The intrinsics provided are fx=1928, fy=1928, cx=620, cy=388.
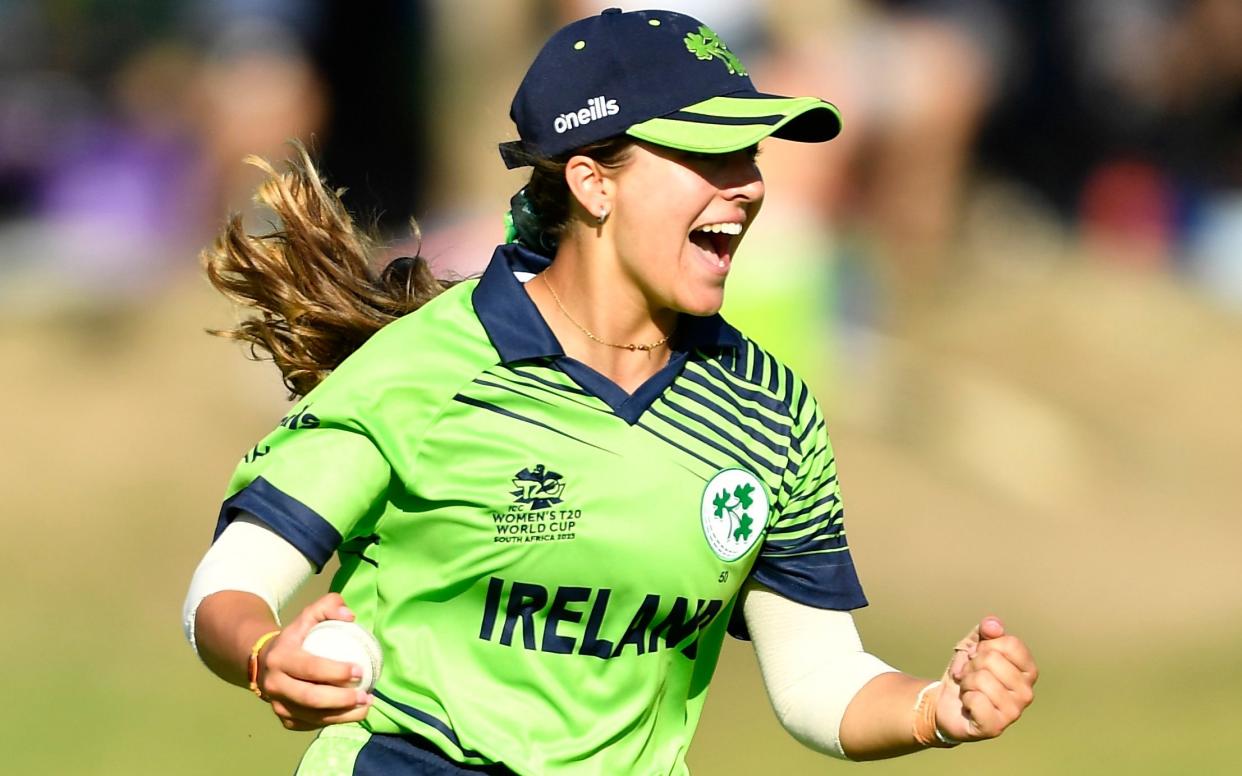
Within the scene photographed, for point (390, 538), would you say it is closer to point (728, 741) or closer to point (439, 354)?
point (439, 354)

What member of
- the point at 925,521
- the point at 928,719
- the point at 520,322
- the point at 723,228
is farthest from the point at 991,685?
the point at 925,521

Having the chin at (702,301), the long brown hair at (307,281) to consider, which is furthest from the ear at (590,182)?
the long brown hair at (307,281)

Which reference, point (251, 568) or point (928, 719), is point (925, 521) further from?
point (251, 568)

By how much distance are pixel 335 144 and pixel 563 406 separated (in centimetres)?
718

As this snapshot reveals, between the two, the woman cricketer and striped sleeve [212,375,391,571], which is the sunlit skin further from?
striped sleeve [212,375,391,571]

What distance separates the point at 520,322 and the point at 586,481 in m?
0.29

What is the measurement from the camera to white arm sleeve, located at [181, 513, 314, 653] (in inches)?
114

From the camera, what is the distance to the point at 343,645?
2578 mm

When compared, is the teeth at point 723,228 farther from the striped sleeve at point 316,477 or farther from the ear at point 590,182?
the striped sleeve at point 316,477

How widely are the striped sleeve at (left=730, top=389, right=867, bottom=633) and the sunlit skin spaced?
29 centimetres

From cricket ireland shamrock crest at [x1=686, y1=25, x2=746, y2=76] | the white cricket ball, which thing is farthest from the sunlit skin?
the white cricket ball

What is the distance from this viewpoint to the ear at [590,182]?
3223mm

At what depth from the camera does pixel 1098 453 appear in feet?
32.4

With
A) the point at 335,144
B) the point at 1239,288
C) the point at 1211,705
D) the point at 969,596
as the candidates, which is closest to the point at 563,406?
the point at 1211,705
